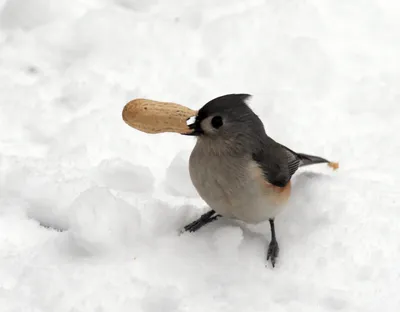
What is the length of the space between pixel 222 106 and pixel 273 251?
25.6 inches

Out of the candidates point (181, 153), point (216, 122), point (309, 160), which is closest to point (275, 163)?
point (216, 122)

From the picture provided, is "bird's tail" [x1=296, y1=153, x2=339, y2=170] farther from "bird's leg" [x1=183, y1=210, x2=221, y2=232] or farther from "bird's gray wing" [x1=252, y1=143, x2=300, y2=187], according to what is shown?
"bird's leg" [x1=183, y1=210, x2=221, y2=232]

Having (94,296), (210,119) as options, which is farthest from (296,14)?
(94,296)

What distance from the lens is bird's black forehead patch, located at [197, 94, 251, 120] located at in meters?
2.78

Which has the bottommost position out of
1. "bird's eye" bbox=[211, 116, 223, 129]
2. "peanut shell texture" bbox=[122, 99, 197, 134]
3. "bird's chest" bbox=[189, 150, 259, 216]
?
"bird's chest" bbox=[189, 150, 259, 216]

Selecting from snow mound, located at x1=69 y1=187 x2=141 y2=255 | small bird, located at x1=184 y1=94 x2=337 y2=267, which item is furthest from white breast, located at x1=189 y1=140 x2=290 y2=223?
snow mound, located at x1=69 y1=187 x2=141 y2=255

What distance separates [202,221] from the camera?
304 centimetres

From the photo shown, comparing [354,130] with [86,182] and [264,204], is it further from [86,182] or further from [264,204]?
[86,182]

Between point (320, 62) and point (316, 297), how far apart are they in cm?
197

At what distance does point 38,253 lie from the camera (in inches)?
111

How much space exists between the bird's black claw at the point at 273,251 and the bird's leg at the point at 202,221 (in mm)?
304

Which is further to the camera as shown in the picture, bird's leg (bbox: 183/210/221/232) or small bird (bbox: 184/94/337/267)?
bird's leg (bbox: 183/210/221/232)

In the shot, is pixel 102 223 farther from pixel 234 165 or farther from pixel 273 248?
pixel 273 248

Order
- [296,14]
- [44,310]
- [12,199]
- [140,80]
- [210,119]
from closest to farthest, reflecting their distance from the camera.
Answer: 1. [44,310]
2. [210,119]
3. [12,199]
4. [140,80]
5. [296,14]
